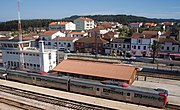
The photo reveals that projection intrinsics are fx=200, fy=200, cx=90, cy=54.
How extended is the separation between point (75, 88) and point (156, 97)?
10.9 m

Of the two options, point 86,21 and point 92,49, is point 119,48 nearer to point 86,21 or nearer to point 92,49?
point 92,49

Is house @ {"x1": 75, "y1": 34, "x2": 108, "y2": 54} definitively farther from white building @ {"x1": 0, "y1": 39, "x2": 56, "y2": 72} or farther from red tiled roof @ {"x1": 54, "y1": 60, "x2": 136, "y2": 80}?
red tiled roof @ {"x1": 54, "y1": 60, "x2": 136, "y2": 80}

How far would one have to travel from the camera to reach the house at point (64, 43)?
206ft

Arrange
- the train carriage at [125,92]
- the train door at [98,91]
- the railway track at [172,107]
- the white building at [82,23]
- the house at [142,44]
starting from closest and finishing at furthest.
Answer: the train carriage at [125,92] < the railway track at [172,107] < the train door at [98,91] < the house at [142,44] < the white building at [82,23]

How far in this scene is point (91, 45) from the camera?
5944cm

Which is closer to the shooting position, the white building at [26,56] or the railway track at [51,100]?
the railway track at [51,100]

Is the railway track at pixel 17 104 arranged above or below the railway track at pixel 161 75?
below

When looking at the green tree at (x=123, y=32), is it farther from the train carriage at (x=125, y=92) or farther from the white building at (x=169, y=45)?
the train carriage at (x=125, y=92)

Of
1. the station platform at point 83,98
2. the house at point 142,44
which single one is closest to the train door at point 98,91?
the station platform at point 83,98

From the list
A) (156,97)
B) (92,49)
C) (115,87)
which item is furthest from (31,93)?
(92,49)

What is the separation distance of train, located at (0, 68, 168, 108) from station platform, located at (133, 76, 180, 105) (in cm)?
456

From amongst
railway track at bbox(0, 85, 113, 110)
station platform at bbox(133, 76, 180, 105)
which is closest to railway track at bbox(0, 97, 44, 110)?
railway track at bbox(0, 85, 113, 110)

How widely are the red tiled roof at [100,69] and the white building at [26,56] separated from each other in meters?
4.84

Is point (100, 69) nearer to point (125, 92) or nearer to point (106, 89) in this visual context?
point (106, 89)
